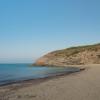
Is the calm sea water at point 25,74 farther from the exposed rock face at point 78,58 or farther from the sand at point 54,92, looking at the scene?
the exposed rock face at point 78,58

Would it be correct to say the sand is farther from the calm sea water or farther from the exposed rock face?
the exposed rock face

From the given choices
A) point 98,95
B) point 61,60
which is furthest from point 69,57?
point 98,95

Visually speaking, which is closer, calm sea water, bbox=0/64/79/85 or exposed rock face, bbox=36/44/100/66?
calm sea water, bbox=0/64/79/85

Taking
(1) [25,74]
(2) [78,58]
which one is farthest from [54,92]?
(2) [78,58]

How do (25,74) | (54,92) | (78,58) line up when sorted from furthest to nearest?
(78,58), (25,74), (54,92)

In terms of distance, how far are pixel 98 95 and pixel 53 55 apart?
10397 centimetres

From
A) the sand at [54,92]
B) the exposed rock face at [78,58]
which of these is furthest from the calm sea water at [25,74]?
the exposed rock face at [78,58]

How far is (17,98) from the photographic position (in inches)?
461

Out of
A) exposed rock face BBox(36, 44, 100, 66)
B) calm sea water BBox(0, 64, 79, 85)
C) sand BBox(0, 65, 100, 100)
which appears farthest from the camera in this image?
exposed rock face BBox(36, 44, 100, 66)

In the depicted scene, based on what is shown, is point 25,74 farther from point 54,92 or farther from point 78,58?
point 78,58

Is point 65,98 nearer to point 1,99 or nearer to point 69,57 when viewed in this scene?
point 1,99

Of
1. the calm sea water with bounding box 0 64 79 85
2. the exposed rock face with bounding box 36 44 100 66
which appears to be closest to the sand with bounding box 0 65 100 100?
the calm sea water with bounding box 0 64 79 85

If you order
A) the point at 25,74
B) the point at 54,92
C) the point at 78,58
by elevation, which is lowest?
the point at 25,74

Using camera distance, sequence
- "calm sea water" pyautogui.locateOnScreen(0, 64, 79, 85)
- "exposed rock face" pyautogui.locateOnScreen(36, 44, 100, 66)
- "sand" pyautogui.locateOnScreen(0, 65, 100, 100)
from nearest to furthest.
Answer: "sand" pyautogui.locateOnScreen(0, 65, 100, 100) < "calm sea water" pyautogui.locateOnScreen(0, 64, 79, 85) < "exposed rock face" pyautogui.locateOnScreen(36, 44, 100, 66)
